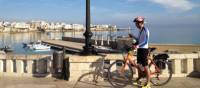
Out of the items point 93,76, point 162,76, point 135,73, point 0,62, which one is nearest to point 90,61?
point 93,76

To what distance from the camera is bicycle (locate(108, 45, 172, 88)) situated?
1043cm

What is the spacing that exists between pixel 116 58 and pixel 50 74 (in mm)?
2079

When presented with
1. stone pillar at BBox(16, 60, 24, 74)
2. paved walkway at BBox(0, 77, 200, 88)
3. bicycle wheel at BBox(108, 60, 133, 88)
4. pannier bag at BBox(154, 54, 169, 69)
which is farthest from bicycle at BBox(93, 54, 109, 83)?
stone pillar at BBox(16, 60, 24, 74)

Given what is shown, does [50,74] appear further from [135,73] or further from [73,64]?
[135,73]

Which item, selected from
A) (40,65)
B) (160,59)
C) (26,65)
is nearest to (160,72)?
(160,59)

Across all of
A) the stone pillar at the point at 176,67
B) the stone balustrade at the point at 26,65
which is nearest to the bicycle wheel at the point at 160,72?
the stone pillar at the point at 176,67

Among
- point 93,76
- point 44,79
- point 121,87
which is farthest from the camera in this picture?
point 44,79

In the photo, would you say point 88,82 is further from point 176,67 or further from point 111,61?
point 176,67

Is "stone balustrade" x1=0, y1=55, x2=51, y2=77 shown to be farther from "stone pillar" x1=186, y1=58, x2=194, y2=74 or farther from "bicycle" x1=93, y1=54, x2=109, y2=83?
"stone pillar" x1=186, y1=58, x2=194, y2=74

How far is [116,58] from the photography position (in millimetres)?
11891

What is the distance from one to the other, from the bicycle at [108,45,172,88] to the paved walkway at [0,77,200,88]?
0.22 m

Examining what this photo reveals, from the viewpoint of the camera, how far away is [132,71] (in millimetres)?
10461

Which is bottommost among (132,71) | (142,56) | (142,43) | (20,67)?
(20,67)

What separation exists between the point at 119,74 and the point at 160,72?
44.2 inches
